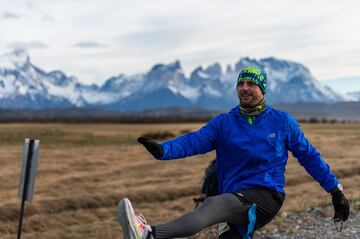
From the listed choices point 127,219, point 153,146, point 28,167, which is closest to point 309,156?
point 153,146

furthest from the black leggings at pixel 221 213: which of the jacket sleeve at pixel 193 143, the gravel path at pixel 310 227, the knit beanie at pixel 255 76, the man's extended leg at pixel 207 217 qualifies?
the gravel path at pixel 310 227

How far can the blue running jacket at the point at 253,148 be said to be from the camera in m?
5.24

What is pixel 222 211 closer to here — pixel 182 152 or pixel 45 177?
pixel 182 152

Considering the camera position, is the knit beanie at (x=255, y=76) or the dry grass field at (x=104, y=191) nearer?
the knit beanie at (x=255, y=76)

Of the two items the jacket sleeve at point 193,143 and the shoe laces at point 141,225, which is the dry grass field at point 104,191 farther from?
the shoe laces at point 141,225

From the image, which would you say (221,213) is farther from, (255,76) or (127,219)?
(255,76)

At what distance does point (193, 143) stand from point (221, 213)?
723mm

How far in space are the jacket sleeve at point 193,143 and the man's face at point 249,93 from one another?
319mm

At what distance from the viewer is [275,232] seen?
11.0 m

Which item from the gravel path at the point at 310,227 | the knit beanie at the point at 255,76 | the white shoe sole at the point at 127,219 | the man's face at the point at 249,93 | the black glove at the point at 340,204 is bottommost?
the gravel path at the point at 310,227

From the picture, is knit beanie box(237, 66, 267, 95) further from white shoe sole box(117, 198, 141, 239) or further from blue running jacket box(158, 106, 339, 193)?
white shoe sole box(117, 198, 141, 239)

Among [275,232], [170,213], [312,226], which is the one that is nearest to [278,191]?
[275,232]

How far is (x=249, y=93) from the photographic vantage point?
17.8ft

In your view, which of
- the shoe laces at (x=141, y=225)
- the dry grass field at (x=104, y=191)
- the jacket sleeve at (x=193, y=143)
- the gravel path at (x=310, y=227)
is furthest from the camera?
the dry grass field at (x=104, y=191)
